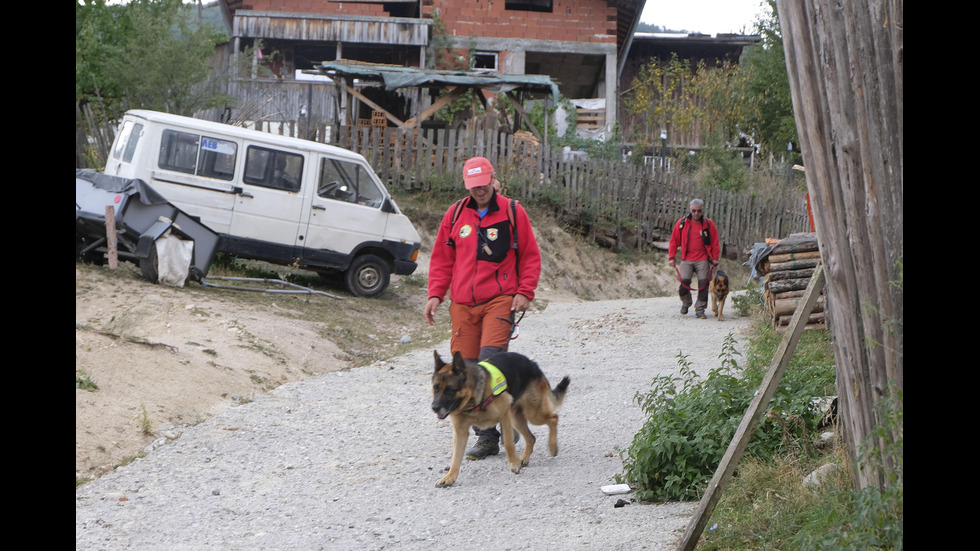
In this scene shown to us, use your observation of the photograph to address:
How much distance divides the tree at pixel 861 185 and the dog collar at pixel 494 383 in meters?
2.29

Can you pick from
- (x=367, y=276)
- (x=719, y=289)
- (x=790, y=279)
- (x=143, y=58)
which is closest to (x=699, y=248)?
(x=719, y=289)

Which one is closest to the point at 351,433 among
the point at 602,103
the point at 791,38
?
the point at 791,38

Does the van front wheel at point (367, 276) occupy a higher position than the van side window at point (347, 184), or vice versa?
the van side window at point (347, 184)

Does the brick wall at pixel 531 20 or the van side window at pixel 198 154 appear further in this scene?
the brick wall at pixel 531 20

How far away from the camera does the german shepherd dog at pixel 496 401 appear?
17.7 ft

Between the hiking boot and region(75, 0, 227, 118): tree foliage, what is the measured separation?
15.0 metres

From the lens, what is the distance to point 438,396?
540cm

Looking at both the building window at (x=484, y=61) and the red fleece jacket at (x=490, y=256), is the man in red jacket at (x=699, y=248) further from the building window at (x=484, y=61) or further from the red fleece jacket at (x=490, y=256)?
the building window at (x=484, y=61)

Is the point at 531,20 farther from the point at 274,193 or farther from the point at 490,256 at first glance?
the point at 490,256

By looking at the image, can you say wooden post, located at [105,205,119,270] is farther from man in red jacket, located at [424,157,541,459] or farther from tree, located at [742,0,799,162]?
tree, located at [742,0,799,162]

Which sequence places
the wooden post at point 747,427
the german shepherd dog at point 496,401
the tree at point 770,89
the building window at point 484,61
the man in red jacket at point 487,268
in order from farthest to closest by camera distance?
the building window at point 484,61 < the tree at point 770,89 < the man in red jacket at point 487,268 < the german shepherd dog at point 496,401 < the wooden post at point 747,427

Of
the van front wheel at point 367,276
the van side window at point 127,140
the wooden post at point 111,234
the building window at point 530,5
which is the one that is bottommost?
the van front wheel at point 367,276

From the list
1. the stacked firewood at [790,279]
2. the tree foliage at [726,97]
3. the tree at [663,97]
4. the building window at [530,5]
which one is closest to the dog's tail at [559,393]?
the stacked firewood at [790,279]

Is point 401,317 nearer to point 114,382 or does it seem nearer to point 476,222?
point 114,382
